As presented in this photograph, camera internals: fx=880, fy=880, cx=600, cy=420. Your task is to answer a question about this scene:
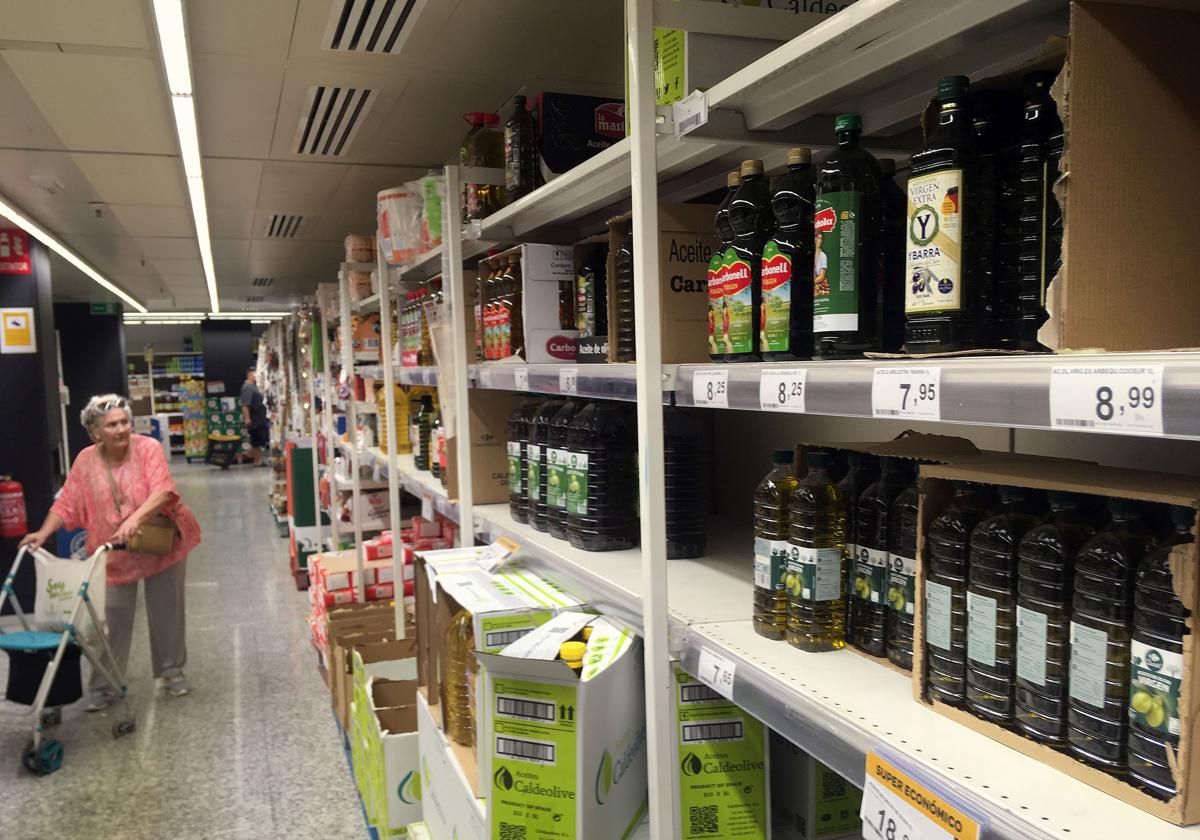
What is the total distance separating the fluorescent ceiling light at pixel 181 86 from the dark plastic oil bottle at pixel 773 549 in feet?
8.09

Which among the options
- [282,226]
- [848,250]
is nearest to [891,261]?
[848,250]

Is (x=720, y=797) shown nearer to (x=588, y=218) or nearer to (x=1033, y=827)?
(x=1033, y=827)

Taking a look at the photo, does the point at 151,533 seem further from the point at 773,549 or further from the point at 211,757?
the point at 773,549

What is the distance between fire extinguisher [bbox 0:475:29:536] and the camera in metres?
7.06

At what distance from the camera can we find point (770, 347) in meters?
1.45

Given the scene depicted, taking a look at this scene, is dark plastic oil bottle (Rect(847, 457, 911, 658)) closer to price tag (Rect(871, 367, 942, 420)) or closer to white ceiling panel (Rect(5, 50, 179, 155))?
price tag (Rect(871, 367, 942, 420))

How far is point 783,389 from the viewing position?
126 cm

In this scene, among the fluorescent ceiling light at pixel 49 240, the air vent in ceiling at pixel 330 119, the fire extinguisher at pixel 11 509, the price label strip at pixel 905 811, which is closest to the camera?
the price label strip at pixel 905 811

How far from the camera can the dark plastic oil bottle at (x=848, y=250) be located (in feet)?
4.17

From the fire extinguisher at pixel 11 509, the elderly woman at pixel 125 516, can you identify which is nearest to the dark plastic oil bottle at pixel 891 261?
the elderly woman at pixel 125 516

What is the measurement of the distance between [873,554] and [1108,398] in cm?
69

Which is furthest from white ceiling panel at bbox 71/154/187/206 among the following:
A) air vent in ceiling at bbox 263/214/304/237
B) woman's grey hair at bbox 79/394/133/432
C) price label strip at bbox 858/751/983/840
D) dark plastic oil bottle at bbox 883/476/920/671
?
price label strip at bbox 858/751/983/840

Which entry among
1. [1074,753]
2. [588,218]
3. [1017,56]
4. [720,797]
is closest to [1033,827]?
[1074,753]

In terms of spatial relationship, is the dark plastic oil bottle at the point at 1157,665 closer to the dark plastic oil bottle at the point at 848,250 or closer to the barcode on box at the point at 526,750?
the dark plastic oil bottle at the point at 848,250
